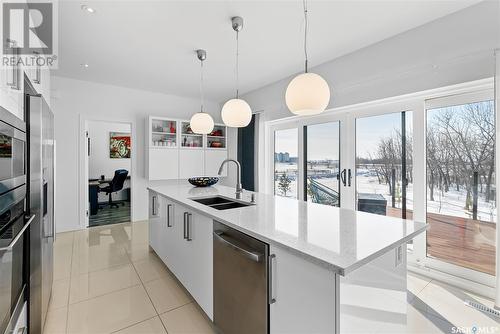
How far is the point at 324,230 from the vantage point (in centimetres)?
129

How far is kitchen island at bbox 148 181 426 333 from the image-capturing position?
937mm

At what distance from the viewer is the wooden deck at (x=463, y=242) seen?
2.19 m

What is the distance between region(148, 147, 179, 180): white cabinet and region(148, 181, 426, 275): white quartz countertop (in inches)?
114

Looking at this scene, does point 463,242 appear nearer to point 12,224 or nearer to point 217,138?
point 12,224

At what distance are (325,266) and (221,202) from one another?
164 cm

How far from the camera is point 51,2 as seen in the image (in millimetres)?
2012

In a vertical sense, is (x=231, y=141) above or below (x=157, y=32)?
below

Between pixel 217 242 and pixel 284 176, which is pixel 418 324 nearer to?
pixel 217 242

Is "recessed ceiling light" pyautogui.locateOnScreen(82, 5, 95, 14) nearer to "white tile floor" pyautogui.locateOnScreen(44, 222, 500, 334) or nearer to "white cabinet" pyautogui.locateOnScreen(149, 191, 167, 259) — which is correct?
"white cabinet" pyautogui.locateOnScreen(149, 191, 167, 259)

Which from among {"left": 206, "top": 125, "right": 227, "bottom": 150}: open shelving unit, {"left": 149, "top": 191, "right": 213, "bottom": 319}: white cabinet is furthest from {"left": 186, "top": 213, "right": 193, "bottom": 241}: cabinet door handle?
{"left": 206, "top": 125, "right": 227, "bottom": 150}: open shelving unit

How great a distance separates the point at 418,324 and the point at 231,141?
4446mm

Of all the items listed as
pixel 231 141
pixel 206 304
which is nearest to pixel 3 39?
pixel 206 304

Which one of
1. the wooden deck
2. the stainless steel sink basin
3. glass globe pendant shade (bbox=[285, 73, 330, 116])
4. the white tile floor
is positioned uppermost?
glass globe pendant shade (bbox=[285, 73, 330, 116])

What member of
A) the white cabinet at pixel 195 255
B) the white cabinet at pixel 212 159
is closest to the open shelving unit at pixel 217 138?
the white cabinet at pixel 212 159
